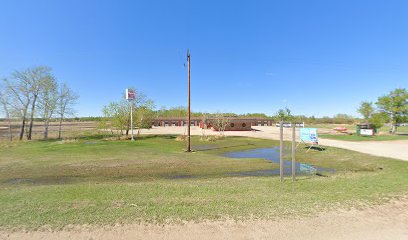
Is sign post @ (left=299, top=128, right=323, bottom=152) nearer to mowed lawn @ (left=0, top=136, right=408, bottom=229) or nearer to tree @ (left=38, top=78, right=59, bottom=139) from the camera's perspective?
mowed lawn @ (left=0, top=136, right=408, bottom=229)

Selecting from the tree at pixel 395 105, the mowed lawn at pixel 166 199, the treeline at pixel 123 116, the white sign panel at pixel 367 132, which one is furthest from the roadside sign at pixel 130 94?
the tree at pixel 395 105

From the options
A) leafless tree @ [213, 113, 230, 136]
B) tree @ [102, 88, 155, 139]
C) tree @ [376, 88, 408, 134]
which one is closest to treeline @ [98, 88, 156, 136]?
tree @ [102, 88, 155, 139]

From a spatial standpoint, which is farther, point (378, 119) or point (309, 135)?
point (378, 119)

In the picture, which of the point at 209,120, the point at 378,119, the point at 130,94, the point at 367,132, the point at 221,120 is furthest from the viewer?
the point at 209,120

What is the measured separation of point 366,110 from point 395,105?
5.88 metres

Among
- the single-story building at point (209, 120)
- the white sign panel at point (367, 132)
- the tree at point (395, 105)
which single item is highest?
the tree at point (395, 105)

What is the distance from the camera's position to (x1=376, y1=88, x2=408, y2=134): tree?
101 feet

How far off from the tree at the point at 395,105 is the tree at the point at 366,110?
2.61 m

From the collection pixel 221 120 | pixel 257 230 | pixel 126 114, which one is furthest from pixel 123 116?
pixel 257 230

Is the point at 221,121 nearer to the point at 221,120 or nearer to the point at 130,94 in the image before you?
the point at 221,120

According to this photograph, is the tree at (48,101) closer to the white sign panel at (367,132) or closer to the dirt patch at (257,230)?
the dirt patch at (257,230)

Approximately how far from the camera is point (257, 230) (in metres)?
3.71

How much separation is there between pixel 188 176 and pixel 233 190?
10.5ft

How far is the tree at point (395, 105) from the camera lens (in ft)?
101
